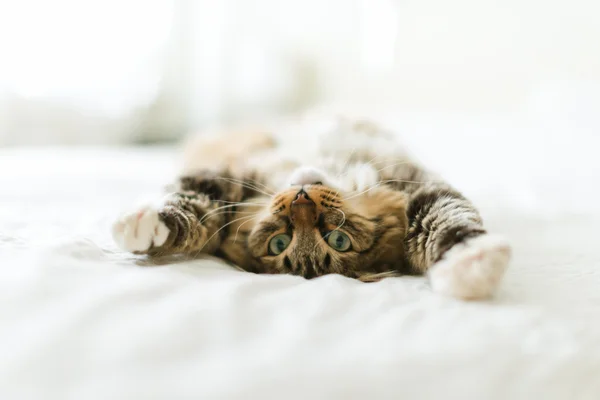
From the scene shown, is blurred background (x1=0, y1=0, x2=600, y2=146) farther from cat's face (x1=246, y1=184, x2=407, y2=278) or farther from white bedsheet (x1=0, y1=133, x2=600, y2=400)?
white bedsheet (x1=0, y1=133, x2=600, y2=400)

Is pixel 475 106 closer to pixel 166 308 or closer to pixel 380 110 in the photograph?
pixel 380 110

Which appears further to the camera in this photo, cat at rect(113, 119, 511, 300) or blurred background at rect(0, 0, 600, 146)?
blurred background at rect(0, 0, 600, 146)

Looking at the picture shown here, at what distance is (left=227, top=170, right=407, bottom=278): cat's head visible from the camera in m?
1.15

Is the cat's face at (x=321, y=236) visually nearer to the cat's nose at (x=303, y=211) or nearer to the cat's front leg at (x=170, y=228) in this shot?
the cat's nose at (x=303, y=211)

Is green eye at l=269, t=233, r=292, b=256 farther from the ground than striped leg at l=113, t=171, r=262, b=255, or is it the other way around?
striped leg at l=113, t=171, r=262, b=255

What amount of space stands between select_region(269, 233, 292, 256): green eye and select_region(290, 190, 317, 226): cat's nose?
5 cm

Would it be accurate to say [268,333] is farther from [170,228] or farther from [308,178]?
[308,178]

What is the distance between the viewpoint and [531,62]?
104 inches

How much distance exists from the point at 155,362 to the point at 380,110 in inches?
103

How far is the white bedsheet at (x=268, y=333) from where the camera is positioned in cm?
60

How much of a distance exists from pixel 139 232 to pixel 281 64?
11.4ft

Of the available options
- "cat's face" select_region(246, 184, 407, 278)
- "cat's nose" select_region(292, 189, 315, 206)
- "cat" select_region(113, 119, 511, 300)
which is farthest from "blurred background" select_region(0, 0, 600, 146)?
"cat's nose" select_region(292, 189, 315, 206)

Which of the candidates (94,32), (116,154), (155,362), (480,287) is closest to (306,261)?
(480,287)

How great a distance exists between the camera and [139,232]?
995mm
